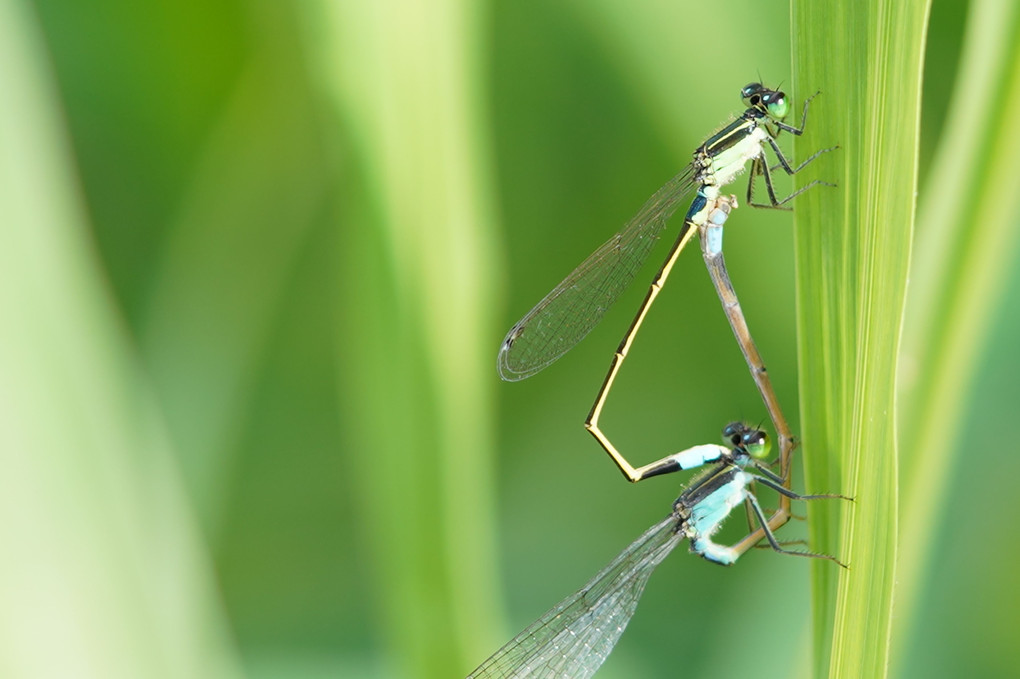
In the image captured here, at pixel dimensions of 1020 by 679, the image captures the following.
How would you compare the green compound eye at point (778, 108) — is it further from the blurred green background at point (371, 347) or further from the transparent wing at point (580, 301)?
the transparent wing at point (580, 301)

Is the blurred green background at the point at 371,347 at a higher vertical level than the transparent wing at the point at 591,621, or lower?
higher

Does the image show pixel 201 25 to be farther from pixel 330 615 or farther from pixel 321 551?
pixel 330 615

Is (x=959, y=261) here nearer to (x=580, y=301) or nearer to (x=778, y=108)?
(x=778, y=108)

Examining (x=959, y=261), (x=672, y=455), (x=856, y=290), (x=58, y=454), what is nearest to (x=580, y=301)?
(x=672, y=455)

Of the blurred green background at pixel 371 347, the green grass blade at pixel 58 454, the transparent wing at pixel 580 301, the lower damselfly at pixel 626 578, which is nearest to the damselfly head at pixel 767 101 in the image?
the blurred green background at pixel 371 347

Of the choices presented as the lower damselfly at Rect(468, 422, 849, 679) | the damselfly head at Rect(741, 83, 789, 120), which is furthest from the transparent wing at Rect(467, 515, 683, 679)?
the damselfly head at Rect(741, 83, 789, 120)

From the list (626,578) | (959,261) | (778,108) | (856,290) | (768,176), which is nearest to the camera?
(856,290)
